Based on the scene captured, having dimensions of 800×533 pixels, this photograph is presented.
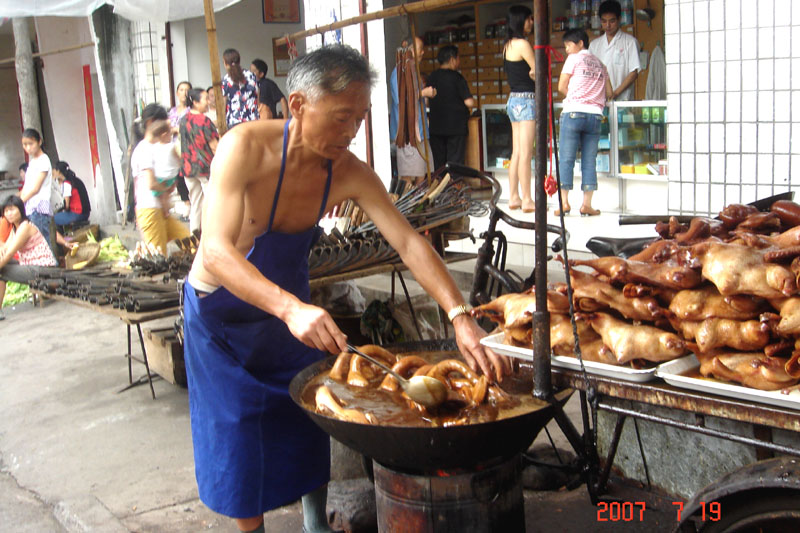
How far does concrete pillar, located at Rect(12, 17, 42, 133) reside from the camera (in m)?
12.8

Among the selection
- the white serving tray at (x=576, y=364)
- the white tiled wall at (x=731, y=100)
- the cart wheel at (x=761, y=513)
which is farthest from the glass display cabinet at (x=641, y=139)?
the cart wheel at (x=761, y=513)

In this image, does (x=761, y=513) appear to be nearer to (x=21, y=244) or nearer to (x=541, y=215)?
A: (x=541, y=215)

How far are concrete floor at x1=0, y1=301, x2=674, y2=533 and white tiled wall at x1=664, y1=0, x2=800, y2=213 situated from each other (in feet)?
6.99

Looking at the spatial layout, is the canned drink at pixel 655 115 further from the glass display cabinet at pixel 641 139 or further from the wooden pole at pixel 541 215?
the wooden pole at pixel 541 215

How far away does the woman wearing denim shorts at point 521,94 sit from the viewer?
825 cm

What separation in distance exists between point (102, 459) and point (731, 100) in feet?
15.7

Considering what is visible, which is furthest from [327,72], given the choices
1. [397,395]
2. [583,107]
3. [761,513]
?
[583,107]

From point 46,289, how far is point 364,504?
3.92 m

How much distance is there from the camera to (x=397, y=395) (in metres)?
2.70

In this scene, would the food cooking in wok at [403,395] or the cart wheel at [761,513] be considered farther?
the food cooking in wok at [403,395]

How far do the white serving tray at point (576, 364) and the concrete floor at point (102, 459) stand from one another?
0.56 m

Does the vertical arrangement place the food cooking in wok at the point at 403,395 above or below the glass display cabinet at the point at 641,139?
below
